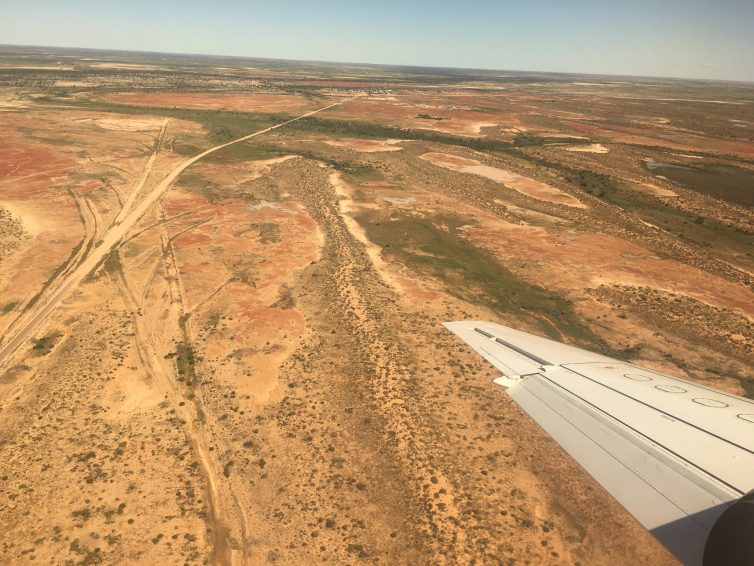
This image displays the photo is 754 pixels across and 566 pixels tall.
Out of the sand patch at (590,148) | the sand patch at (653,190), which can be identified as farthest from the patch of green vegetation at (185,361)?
the sand patch at (590,148)

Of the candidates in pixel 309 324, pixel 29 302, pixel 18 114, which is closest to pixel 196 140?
pixel 18 114

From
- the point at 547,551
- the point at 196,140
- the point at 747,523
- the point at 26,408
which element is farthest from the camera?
the point at 196,140

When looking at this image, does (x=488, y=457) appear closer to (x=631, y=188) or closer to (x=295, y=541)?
(x=295, y=541)

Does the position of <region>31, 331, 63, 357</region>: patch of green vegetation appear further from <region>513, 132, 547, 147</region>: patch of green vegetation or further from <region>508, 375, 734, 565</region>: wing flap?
<region>513, 132, 547, 147</region>: patch of green vegetation

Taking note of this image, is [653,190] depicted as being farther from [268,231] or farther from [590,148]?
[268,231]

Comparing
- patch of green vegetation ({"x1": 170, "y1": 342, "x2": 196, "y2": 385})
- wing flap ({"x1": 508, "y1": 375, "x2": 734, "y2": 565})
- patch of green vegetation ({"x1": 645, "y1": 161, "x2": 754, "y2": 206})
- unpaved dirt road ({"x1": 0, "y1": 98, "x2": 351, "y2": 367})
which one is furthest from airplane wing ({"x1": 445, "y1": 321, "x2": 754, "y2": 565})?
patch of green vegetation ({"x1": 645, "y1": 161, "x2": 754, "y2": 206})

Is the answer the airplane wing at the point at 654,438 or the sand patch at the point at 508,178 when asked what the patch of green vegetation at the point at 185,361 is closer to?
the airplane wing at the point at 654,438

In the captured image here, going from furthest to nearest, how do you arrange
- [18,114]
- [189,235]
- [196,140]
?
[18,114] → [196,140] → [189,235]

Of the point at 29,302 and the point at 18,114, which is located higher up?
the point at 18,114
